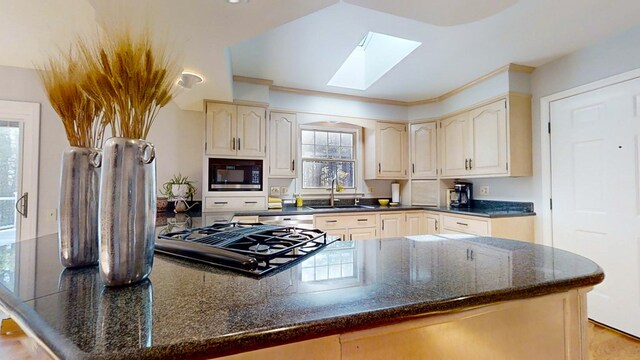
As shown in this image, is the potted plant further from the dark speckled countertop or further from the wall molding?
the dark speckled countertop

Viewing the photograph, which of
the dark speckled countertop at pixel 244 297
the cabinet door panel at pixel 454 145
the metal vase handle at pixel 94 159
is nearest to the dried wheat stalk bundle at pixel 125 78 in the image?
the metal vase handle at pixel 94 159

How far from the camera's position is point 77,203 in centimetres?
84

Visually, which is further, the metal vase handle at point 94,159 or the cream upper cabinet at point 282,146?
the cream upper cabinet at point 282,146

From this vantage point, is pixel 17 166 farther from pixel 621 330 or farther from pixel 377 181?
pixel 621 330

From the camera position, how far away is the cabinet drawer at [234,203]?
312cm

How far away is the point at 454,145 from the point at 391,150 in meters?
0.81

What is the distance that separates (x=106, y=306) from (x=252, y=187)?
8.88ft

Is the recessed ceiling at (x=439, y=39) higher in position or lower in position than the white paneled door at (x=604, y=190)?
higher

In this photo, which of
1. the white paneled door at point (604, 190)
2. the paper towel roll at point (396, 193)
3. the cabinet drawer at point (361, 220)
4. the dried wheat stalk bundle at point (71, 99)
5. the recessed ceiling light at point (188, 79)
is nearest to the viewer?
the dried wheat stalk bundle at point (71, 99)

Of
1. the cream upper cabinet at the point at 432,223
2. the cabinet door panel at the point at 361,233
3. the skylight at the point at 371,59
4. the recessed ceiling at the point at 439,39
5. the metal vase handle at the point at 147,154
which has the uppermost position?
the skylight at the point at 371,59

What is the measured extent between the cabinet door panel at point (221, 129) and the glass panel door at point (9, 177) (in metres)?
1.69

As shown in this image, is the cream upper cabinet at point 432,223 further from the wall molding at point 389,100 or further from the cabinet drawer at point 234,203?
the cabinet drawer at point 234,203

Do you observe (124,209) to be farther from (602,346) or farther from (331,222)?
(602,346)

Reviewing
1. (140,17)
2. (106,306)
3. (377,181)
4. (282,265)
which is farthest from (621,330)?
(140,17)
